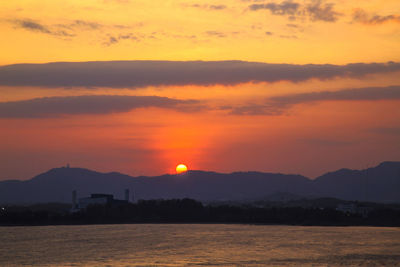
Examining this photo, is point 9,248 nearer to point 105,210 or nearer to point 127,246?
point 127,246

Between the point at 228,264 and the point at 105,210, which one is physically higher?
the point at 105,210

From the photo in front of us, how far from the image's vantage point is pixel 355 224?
191 meters

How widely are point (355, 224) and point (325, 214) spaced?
419 inches

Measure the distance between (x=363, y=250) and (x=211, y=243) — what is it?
80.1 feet

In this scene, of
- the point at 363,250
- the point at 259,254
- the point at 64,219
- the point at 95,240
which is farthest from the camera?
the point at 64,219

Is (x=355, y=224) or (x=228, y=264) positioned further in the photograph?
(x=355, y=224)

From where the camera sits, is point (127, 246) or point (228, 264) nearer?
point (228, 264)

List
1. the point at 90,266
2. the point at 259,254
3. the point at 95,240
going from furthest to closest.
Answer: the point at 95,240, the point at 259,254, the point at 90,266

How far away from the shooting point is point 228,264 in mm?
78125

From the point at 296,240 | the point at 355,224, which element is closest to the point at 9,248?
the point at 296,240

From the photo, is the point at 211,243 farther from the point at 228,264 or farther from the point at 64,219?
the point at 64,219

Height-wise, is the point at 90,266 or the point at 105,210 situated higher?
the point at 105,210

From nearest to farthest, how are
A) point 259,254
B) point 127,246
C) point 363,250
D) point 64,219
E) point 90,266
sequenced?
point 90,266, point 259,254, point 363,250, point 127,246, point 64,219

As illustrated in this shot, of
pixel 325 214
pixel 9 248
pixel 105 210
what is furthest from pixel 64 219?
pixel 9 248
